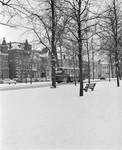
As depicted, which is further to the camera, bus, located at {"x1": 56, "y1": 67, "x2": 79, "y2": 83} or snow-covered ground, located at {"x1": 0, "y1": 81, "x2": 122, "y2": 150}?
bus, located at {"x1": 56, "y1": 67, "x2": 79, "y2": 83}

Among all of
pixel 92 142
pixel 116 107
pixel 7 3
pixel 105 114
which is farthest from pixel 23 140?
pixel 7 3

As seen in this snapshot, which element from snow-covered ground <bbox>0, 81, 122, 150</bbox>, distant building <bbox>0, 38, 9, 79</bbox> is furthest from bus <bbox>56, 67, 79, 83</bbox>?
distant building <bbox>0, 38, 9, 79</bbox>

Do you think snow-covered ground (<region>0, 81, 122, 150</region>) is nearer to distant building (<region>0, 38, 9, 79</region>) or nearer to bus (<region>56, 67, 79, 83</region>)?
bus (<region>56, 67, 79, 83</region>)

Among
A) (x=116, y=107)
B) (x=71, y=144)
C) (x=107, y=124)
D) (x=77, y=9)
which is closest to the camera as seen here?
(x=71, y=144)

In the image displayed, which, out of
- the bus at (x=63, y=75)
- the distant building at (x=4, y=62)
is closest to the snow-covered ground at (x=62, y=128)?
the bus at (x=63, y=75)

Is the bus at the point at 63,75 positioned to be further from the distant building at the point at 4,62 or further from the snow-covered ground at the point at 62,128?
the distant building at the point at 4,62

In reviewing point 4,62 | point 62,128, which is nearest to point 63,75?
point 62,128

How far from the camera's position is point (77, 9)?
1482 centimetres

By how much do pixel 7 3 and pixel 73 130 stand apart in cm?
814

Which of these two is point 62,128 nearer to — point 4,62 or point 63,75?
point 63,75

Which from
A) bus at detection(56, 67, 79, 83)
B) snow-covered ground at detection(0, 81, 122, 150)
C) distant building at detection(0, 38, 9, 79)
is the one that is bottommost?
snow-covered ground at detection(0, 81, 122, 150)

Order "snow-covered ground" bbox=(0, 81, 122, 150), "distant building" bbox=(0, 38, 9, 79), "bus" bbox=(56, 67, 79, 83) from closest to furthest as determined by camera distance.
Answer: "snow-covered ground" bbox=(0, 81, 122, 150)
"bus" bbox=(56, 67, 79, 83)
"distant building" bbox=(0, 38, 9, 79)

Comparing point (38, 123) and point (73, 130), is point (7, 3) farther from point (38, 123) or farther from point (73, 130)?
point (73, 130)

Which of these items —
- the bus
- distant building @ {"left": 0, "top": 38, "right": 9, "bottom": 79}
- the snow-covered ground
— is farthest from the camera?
distant building @ {"left": 0, "top": 38, "right": 9, "bottom": 79}
